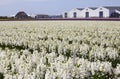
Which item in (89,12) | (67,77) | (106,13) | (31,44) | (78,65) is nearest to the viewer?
(67,77)

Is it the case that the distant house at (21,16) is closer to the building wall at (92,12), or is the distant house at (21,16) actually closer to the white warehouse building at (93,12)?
the white warehouse building at (93,12)

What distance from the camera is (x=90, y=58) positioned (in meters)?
11.0

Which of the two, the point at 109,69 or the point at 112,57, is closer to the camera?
the point at 109,69

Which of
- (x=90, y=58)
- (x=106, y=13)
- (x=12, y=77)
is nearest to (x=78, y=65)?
(x=12, y=77)

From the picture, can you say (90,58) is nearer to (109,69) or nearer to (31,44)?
(109,69)

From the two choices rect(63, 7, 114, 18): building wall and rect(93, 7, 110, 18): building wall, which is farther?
rect(63, 7, 114, 18): building wall

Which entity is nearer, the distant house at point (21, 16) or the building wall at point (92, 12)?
the distant house at point (21, 16)

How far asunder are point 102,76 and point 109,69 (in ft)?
1.40

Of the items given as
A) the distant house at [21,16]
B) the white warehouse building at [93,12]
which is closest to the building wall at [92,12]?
the white warehouse building at [93,12]

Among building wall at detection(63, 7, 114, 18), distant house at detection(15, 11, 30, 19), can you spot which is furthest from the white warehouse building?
distant house at detection(15, 11, 30, 19)

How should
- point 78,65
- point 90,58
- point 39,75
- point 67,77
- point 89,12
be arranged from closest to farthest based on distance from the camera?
point 67,77 → point 39,75 → point 78,65 → point 90,58 → point 89,12

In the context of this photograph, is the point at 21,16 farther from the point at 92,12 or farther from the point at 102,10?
the point at 92,12

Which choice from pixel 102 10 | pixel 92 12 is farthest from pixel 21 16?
pixel 92 12

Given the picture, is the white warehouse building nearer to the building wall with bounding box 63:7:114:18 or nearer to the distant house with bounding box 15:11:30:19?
the building wall with bounding box 63:7:114:18
